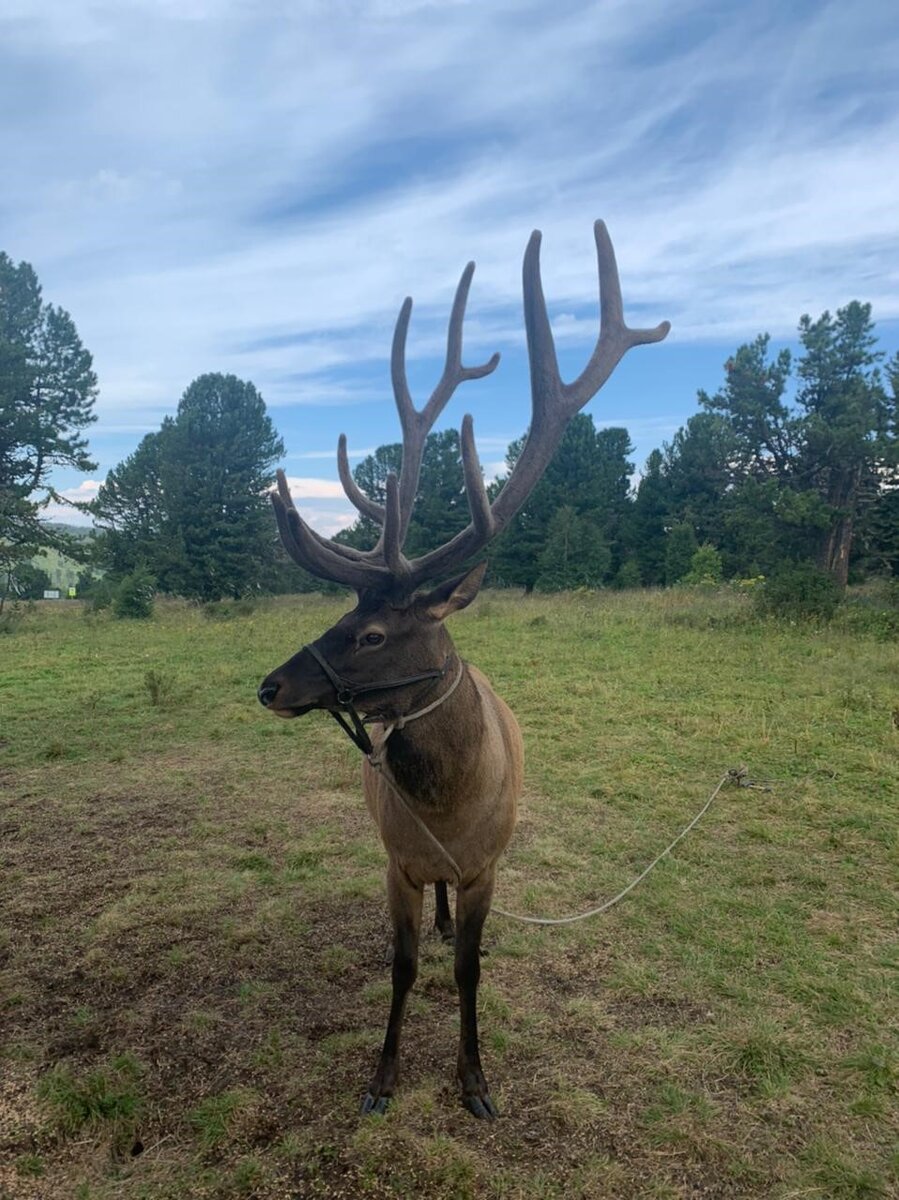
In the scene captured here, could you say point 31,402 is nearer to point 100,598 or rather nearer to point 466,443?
point 100,598

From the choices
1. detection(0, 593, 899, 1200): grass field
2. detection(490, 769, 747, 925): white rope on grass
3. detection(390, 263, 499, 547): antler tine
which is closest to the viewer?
detection(0, 593, 899, 1200): grass field

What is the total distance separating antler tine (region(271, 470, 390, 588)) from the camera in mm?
2895

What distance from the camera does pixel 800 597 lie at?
1644 cm

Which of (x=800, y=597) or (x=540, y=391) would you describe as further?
(x=800, y=597)

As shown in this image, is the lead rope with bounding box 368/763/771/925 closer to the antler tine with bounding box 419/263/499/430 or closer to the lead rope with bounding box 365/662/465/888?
the lead rope with bounding box 365/662/465/888

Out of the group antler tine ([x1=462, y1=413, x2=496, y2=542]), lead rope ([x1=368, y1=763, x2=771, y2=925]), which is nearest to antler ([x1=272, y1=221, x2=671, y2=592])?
antler tine ([x1=462, y1=413, x2=496, y2=542])

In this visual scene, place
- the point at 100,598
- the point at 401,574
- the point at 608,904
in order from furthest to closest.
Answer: the point at 100,598 < the point at 608,904 < the point at 401,574

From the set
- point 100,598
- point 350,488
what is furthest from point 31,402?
point 350,488

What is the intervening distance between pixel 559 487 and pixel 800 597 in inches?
912

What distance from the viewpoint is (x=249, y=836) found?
577 cm

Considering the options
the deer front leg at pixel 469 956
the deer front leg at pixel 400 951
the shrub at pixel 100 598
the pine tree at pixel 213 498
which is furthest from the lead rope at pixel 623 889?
the pine tree at pixel 213 498

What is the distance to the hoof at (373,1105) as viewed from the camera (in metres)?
2.90

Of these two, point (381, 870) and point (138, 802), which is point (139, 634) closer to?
point (138, 802)

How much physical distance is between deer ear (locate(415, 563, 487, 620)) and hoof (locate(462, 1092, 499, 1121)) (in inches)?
81.1
